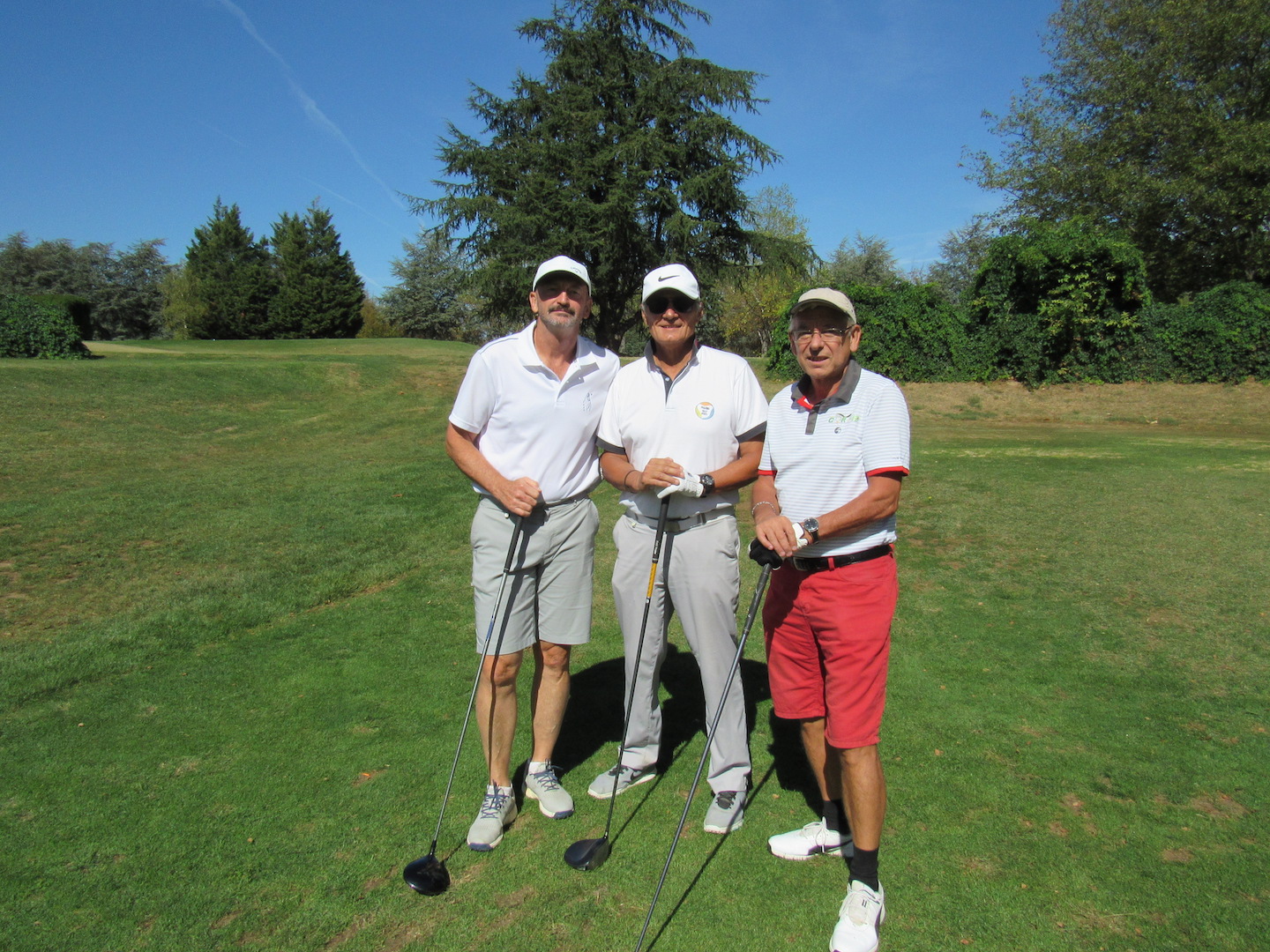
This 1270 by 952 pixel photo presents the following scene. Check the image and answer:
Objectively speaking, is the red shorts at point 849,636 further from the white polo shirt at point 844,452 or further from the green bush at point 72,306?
the green bush at point 72,306

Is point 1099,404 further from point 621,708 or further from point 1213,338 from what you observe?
point 621,708

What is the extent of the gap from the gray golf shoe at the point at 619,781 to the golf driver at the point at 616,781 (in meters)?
0.04

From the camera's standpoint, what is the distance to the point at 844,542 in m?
2.82

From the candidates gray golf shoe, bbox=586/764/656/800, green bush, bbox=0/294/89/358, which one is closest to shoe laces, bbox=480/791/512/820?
gray golf shoe, bbox=586/764/656/800

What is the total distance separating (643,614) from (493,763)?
0.87 metres

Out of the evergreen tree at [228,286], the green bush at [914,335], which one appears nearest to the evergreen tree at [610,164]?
the green bush at [914,335]

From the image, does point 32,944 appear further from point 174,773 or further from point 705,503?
point 705,503

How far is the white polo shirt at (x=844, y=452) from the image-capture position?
2764mm

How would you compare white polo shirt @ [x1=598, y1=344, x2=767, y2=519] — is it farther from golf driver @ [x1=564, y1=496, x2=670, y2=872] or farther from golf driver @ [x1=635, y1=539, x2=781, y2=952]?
golf driver @ [x1=635, y1=539, x2=781, y2=952]

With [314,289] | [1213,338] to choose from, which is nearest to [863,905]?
[1213,338]

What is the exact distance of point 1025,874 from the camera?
2.96 m

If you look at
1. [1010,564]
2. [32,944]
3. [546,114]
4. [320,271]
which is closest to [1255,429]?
[1010,564]

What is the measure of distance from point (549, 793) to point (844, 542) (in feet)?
5.47

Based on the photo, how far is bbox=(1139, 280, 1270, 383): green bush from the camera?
19.2 meters
